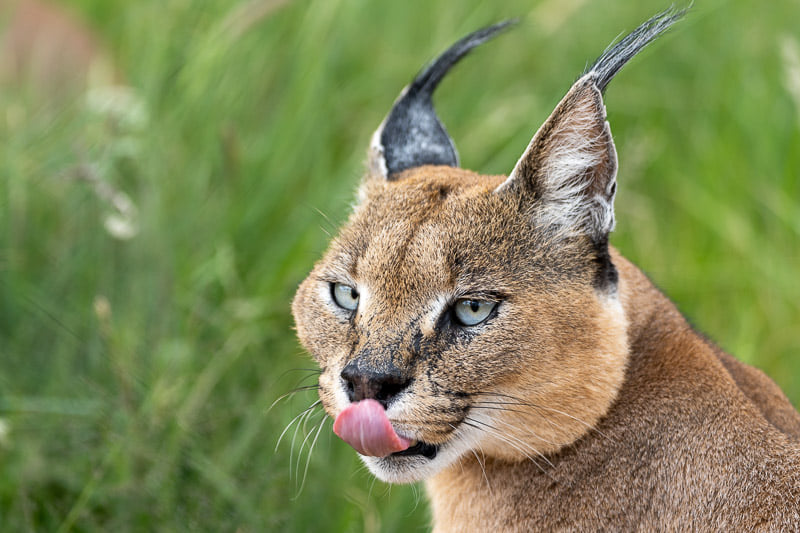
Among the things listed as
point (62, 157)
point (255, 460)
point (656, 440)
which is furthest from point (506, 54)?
A: point (656, 440)

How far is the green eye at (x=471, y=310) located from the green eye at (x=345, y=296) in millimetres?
419

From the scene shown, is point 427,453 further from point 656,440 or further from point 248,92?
point 248,92

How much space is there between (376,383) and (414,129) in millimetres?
1524

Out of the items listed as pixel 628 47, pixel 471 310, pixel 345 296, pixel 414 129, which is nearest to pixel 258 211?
pixel 414 129

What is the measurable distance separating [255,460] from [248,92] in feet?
8.88

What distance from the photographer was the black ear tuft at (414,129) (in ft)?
13.9

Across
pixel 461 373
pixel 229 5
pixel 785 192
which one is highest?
pixel 229 5

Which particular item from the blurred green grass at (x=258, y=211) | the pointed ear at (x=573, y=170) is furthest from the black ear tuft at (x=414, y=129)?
the blurred green grass at (x=258, y=211)

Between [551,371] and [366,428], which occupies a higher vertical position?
[366,428]

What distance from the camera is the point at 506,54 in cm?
763

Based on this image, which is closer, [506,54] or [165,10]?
[165,10]

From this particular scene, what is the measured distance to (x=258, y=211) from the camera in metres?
5.74

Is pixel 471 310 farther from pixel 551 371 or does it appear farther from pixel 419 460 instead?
pixel 419 460

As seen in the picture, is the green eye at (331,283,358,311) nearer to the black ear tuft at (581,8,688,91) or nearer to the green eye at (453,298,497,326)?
the green eye at (453,298,497,326)
